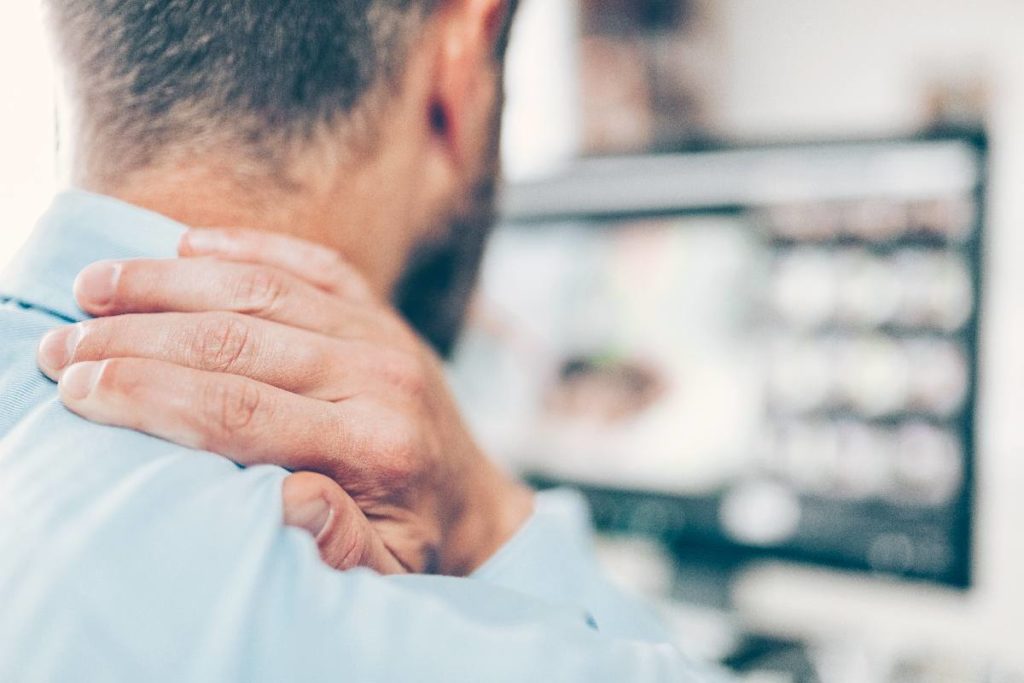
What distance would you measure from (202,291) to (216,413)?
9 cm

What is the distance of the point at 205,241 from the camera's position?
0.51 metres

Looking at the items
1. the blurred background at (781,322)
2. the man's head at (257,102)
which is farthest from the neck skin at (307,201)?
the blurred background at (781,322)

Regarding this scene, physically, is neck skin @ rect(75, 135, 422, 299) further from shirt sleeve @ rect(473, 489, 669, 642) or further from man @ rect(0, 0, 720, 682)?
shirt sleeve @ rect(473, 489, 669, 642)

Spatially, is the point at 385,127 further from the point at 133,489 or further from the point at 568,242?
the point at 568,242

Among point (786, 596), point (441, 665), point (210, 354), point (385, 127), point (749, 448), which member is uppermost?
point (385, 127)

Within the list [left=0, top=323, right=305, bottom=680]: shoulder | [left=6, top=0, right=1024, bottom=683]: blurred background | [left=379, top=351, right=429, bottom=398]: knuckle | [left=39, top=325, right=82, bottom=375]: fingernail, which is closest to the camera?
[left=0, top=323, right=305, bottom=680]: shoulder

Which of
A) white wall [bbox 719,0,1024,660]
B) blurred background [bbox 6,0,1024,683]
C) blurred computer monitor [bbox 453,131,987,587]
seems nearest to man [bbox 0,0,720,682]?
blurred background [bbox 6,0,1024,683]

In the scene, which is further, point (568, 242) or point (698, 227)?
point (568, 242)

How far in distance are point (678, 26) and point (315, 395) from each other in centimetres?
116

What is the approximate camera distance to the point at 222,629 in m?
0.36

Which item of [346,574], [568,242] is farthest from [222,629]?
[568,242]

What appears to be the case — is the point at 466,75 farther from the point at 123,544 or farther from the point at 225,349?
the point at 123,544

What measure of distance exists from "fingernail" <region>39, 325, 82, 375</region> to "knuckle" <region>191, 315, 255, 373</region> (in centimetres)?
6

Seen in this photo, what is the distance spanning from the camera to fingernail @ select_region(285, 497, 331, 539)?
428 millimetres
